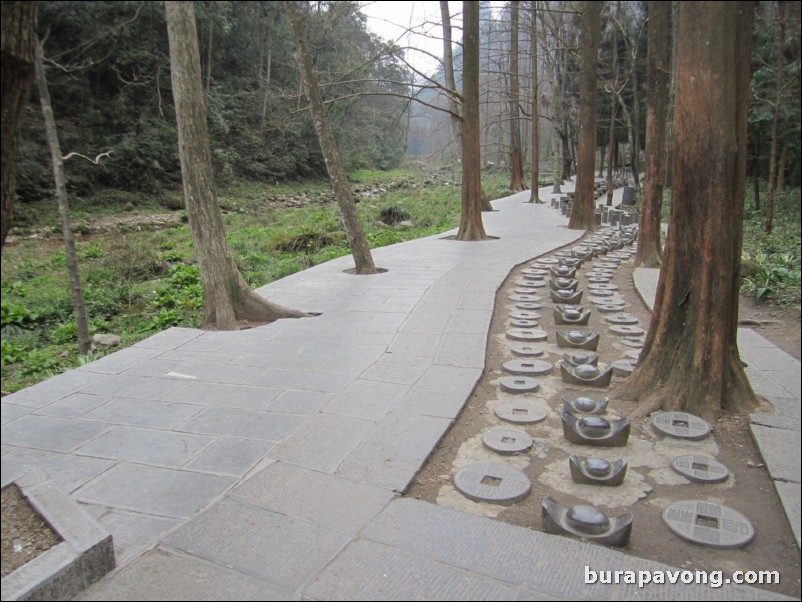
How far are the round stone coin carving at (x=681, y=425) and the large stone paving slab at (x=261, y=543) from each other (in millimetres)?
2013

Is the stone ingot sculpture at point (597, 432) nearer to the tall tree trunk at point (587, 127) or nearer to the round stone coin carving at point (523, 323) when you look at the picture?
the round stone coin carving at point (523, 323)

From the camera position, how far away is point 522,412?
12.0 feet

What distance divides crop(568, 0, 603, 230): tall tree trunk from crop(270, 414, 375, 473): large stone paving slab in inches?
412

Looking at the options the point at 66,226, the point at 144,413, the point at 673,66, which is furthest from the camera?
the point at 673,66

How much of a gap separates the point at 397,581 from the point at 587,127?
12.2 m

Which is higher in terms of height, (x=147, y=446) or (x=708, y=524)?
(x=147, y=446)

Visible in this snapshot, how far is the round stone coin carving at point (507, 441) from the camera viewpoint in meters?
3.16

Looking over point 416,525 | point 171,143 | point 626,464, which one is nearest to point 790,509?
point 626,464

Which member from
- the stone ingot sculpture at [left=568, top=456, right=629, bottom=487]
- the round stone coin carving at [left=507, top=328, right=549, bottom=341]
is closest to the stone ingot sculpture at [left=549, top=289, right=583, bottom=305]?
the round stone coin carving at [left=507, top=328, right=549, bottom=341]

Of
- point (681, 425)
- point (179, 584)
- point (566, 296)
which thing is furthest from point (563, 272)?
point (179, 584)

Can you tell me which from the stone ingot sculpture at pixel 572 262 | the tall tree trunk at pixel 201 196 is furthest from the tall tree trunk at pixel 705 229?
the stone ingot sculpture at pixel 572 262

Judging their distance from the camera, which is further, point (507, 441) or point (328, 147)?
point (328, 147)

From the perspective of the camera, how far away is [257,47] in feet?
25.3

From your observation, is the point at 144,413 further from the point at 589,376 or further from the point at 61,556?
the point at 589,376
